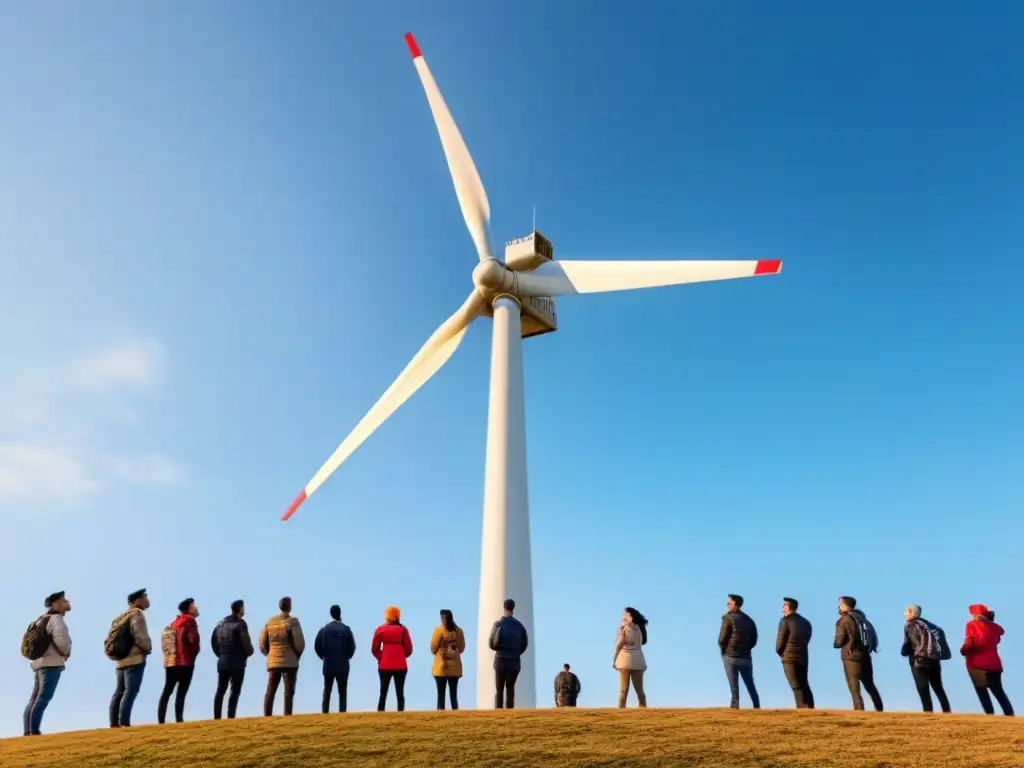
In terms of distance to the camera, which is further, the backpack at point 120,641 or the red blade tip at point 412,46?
the red blade tip at point 412,46

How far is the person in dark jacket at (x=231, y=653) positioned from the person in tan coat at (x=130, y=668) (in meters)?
1.28

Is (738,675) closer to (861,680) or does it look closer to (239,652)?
(861,680)

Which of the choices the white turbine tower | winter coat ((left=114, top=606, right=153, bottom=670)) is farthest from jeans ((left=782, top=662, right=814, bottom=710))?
winter coat ((left=114, top=606, right=153, bottom=670))

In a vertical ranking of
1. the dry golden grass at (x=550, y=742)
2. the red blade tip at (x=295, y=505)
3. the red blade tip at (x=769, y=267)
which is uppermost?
the red blade tip at (x=769, y=267)

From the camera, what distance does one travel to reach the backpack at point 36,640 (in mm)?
13891

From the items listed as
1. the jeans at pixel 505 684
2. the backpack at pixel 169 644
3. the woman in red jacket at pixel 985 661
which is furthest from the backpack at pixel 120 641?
the woman in red jacket at pixel 985 661

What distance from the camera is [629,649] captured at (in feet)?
54.7

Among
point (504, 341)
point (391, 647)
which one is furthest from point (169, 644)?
point (504, 341)

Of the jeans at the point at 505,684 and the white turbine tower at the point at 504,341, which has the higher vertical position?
the white turbine tower at the point at 504,341

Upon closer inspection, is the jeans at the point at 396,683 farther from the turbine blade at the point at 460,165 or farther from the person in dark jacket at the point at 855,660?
the turbine blade at the point at 460,165

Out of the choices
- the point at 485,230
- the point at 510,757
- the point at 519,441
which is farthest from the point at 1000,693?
the point at 485,230

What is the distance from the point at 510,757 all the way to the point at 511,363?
58.5ft

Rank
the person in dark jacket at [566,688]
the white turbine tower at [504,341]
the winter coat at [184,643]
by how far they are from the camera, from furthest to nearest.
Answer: the white turbine tower at [504,341], the person in dark jacket at [566,688], the winter coat at [184,643]

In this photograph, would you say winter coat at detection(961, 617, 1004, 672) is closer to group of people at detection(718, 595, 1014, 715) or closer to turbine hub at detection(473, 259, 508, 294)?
group of people at detection(718, 595, 1014, 715)
